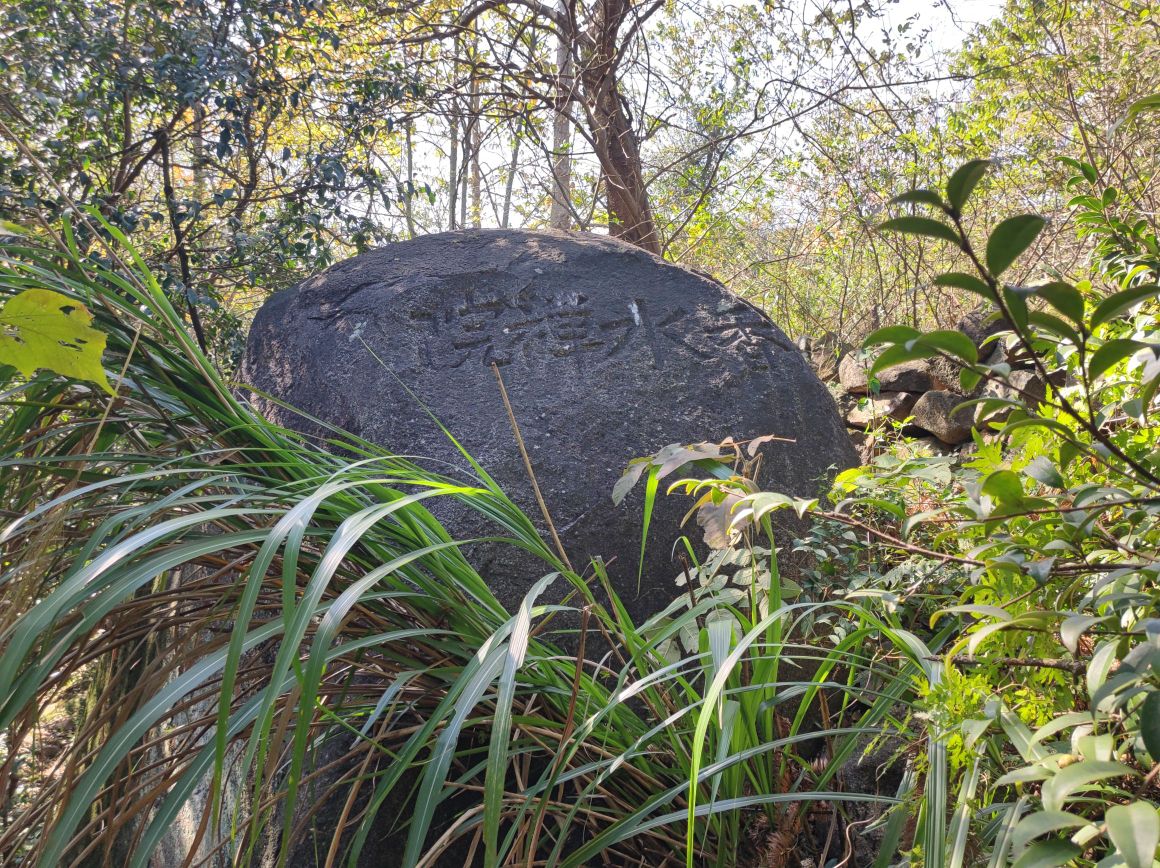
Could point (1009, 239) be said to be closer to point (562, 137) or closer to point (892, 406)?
point (892, 406)

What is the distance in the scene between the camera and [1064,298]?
1.98 feet

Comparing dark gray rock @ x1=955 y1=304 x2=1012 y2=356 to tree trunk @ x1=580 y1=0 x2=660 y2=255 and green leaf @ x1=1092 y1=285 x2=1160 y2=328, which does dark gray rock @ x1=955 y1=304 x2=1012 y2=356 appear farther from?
green leaf @ x1=1092 y1=285 x2=1160 y2=328

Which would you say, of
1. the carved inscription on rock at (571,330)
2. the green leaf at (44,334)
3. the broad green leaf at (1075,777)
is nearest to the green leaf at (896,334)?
the broad green leaf at (1075,777)

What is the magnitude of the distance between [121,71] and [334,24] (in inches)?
59.2

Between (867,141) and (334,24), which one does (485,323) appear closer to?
(334,24)

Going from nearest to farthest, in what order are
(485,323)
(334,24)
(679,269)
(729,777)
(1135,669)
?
1. (1135,669)
2. (729,777)
3. (485,323)
4. (679,269)
5. (334,24)

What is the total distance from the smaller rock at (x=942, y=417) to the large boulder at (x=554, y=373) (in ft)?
2.37

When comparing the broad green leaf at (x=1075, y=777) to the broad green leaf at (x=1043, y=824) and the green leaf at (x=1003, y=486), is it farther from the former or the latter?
the green leaf at (x=1003, y=486)

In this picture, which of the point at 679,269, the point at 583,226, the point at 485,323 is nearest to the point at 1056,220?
the point at 583,226

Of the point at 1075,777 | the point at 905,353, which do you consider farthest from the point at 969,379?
the point at 1075,777

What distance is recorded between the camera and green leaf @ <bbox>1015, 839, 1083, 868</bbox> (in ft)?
2.13

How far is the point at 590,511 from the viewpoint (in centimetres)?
205

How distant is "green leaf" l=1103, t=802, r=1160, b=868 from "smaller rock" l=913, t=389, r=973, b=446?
2.48m

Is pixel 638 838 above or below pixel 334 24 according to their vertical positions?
below
